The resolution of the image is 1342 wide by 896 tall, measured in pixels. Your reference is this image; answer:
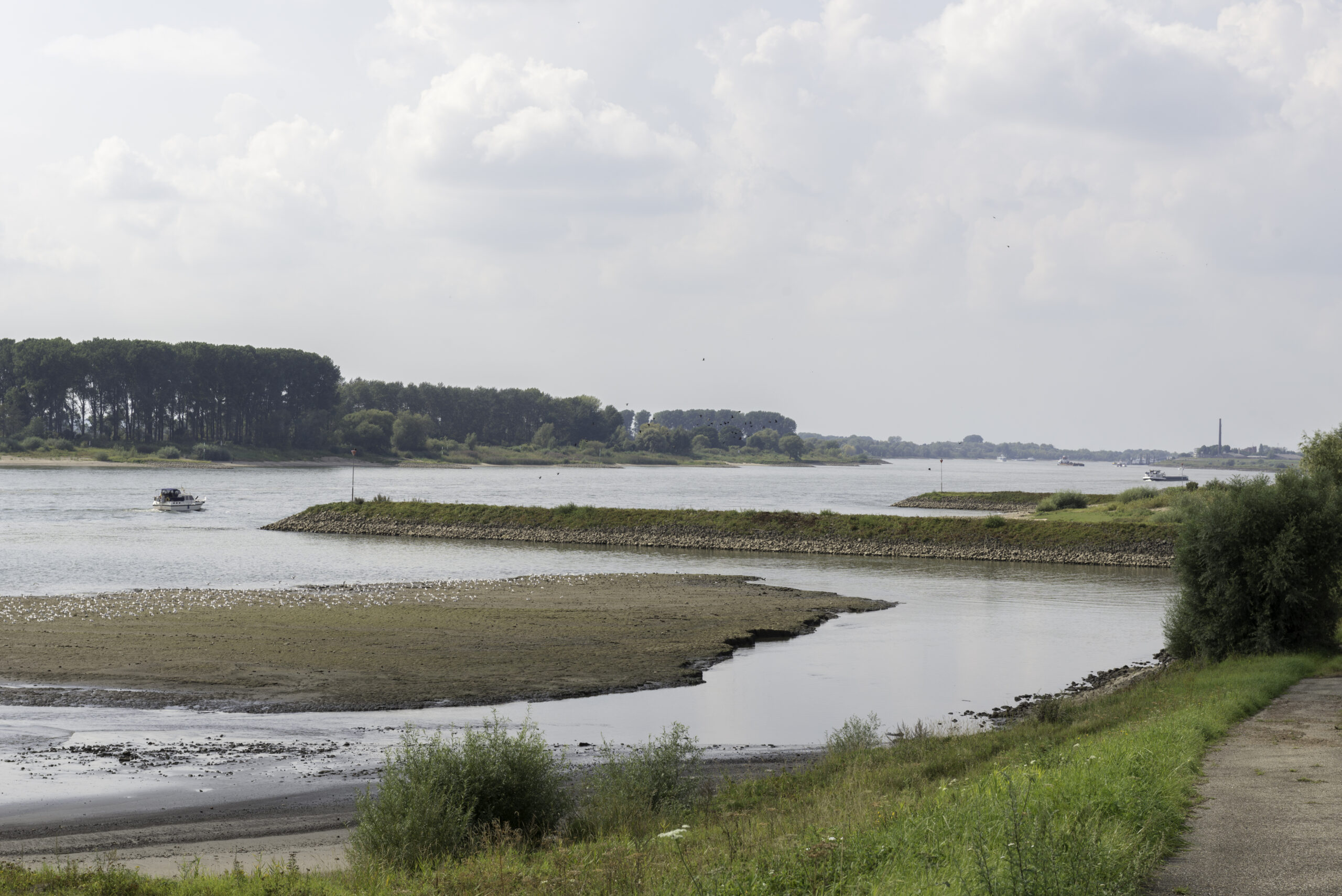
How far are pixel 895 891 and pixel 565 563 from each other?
171 feet

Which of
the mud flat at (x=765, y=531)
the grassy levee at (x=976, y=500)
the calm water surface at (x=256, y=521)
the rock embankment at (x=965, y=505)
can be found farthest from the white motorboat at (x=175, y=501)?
the grassy levee at (x=976, y=500)

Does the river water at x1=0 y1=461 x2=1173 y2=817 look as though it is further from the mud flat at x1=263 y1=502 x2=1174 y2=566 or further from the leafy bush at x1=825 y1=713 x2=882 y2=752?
the mud flat at x1=263 y1=502 x2=1174 y2=566

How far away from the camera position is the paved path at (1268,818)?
28.5ft

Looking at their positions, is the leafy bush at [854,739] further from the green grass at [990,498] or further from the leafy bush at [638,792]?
the green grass at [990,498]

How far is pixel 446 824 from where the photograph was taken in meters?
11.9

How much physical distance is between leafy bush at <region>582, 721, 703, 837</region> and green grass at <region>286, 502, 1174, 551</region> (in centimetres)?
5744

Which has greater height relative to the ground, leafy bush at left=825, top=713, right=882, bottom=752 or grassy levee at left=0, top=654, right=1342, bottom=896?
grassy levee at left=0, top=654, right=1342, bottom=896

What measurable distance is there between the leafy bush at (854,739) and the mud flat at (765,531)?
4994cm

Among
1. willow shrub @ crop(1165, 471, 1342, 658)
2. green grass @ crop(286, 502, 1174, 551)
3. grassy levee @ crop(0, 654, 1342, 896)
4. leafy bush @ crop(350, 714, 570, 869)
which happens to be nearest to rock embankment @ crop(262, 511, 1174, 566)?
green grass @ crop(286, 502, 1174, 551)

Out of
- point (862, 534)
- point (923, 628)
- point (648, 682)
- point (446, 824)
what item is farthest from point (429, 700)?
point (862, 534)

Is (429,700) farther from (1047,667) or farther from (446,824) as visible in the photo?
(1047,667)

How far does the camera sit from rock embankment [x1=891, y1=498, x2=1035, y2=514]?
11323cm

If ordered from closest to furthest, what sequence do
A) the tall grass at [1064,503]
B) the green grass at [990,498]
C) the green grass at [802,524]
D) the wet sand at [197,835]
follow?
1. the wet sand at [197,835]
2. the green grass at [802,524]
3. the tall grass at [1064,503]
4. the green grass at [990,498]

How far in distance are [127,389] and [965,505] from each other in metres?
141
